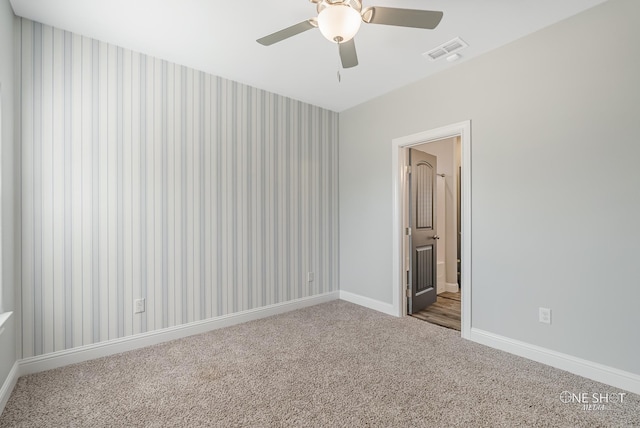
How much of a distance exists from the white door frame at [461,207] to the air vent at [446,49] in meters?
0.64

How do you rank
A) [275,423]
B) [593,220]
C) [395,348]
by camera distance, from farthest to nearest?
[395,348] → [593,220] → [275,423]

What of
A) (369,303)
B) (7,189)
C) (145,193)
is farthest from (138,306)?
(369,303)

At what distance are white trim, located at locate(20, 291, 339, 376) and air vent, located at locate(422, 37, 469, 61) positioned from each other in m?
3.02

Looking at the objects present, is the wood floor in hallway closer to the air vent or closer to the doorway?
the doorway

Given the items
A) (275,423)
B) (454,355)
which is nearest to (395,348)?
(454,355)

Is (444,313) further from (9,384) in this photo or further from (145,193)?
(9,384)

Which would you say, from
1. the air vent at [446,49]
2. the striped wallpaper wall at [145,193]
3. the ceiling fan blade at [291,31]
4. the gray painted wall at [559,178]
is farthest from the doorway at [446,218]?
the ceiling fan blade at [291,31]

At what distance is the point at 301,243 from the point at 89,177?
226cm

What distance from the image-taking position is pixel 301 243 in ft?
12.6

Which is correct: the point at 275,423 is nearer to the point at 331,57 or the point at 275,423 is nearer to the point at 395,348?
the point at 395,348

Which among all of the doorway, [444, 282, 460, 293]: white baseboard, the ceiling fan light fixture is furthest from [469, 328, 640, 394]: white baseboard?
→ the ceiling fan light fixture

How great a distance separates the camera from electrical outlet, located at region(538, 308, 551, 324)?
2348mm

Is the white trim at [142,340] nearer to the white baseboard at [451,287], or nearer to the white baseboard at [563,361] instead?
the white baseboard at [563,361]

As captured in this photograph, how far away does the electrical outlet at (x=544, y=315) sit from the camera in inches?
92.4
